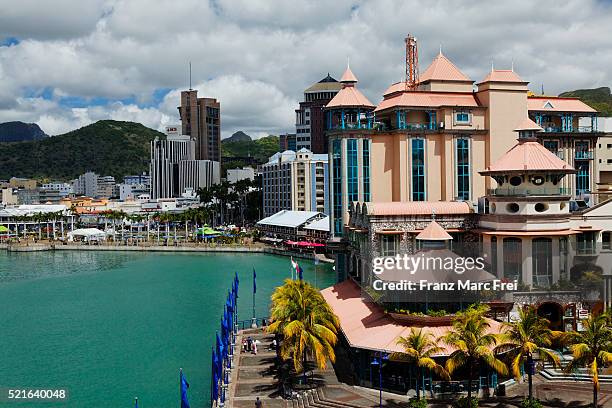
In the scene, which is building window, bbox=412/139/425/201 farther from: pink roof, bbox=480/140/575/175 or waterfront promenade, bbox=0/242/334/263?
waterfront promenade, bbox=0/242/334/263

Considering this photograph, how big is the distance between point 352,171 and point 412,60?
23243 mm

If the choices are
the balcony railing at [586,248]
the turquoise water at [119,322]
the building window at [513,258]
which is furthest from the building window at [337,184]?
the balcony railing at [586,248]

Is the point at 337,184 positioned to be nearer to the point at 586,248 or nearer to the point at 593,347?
the point at 586,248

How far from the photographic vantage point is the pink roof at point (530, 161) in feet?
146

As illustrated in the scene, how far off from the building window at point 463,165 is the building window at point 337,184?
447 inches

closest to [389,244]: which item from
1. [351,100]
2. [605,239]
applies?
[605,239]

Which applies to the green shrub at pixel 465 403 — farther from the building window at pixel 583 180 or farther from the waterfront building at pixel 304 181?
the waterfront building at pixel 304 181

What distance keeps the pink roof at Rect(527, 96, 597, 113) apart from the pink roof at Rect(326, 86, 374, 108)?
19218mm

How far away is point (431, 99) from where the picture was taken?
60062 millimetres

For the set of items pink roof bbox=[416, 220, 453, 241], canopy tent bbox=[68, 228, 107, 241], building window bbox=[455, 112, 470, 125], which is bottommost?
canopy tent bbox=[68, 228, 107, 241]

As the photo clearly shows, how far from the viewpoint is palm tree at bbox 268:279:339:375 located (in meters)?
35.1

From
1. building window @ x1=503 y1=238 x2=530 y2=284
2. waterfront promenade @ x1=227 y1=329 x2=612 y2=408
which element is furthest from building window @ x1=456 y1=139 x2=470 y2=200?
waterfront promenade @ x1=227 y1=329 x2=612 y2=408

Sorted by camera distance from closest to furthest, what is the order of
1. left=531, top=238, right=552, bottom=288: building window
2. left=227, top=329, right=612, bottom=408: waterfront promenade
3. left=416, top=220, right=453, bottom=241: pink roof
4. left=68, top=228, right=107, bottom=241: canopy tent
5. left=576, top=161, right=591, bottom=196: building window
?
1. left=227, top=329, right=612, bottom=408: waterfront promenade
2. left=416, top=220, right=453, bottom=241: pink roof
3. left=531, top=238, right=552, bottom=288: building window
4. left=576, top=161, right=591, bottom=196: building window
5. left=68, top=228, right=107, bottom=241: canopy tent

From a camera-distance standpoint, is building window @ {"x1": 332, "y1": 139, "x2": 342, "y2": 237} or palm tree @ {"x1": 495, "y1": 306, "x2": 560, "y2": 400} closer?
palm tree @ {"x1": 495, "y1": 306, "x2": 560, "y2": 400}
